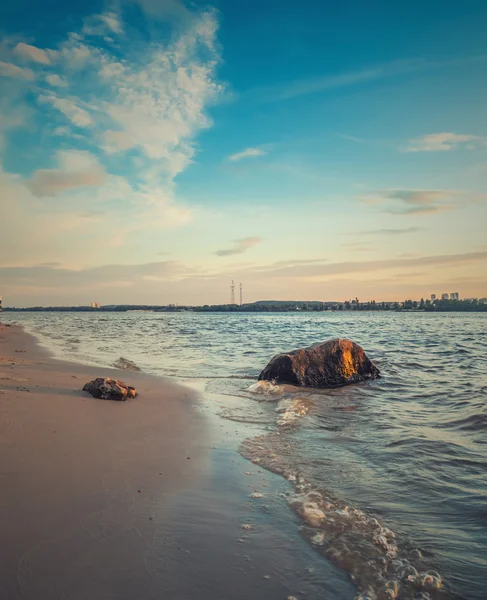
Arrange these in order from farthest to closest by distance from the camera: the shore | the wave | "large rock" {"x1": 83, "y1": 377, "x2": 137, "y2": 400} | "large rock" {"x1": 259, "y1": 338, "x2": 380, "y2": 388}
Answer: "large rock" {"x1": 259, "y1": 338, "x2": 380, "y2": 388}
"large rock" {"x1": 83, "y1": 377, "x2": 137, "y2": 400}
the wave
the shore

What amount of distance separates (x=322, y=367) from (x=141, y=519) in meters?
7.93

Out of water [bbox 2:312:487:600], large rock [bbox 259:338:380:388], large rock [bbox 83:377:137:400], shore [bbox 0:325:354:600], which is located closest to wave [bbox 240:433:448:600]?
water [bbox 2:312:487:600]

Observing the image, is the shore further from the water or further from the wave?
the water

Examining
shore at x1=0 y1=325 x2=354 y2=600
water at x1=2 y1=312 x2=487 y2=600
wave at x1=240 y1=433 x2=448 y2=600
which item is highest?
shore at x1=0 y1=325 x2=354 y2=600

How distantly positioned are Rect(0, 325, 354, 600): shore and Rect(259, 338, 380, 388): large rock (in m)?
4.52

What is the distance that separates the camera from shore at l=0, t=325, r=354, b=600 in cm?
242

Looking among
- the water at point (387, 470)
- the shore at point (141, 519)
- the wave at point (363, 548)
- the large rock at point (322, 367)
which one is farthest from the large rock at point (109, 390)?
the wave at point (363, 548)

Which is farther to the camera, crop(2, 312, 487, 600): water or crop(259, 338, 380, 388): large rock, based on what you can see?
crop(259, 338, 380, 388): large rock

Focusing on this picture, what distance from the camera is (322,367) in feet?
34.7

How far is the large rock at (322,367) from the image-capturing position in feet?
33.9

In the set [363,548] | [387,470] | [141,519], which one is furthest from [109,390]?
[363,548]

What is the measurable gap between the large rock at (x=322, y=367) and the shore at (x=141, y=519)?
14.8ft

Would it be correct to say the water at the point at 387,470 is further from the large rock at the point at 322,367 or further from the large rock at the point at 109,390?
the large rock at the point at 109,390

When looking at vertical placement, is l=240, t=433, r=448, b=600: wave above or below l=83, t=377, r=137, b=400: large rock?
below
